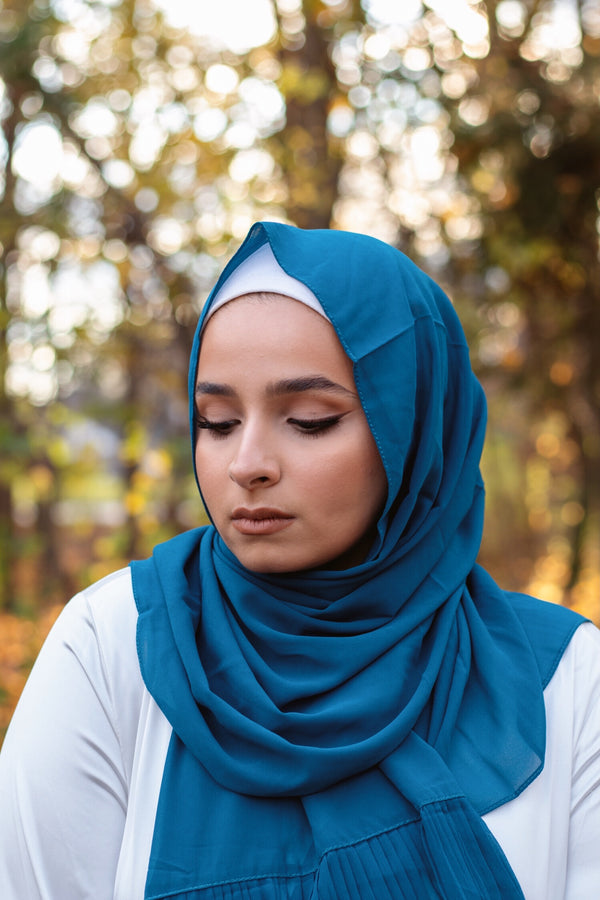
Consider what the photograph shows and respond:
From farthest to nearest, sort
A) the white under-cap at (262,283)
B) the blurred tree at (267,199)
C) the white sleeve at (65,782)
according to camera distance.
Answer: the blurred tree at (267,199)
the white under-cap at (262,283)
the white sleeve at (65,782)

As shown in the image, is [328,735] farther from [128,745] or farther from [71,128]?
[71,128]

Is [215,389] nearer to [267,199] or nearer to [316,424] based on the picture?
[316,424]

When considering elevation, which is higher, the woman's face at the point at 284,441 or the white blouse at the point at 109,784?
the woman's face at the point at 284,441

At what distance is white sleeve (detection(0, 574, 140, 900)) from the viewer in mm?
1330

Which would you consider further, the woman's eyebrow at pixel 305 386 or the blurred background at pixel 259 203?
the blurred background at pixel 259 203

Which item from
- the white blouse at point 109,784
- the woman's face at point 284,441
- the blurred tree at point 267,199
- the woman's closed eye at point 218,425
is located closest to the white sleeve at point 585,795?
the white blouse at point 109,784

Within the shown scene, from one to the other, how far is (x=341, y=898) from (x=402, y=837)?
135 mm

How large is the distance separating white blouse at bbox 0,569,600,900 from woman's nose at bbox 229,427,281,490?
352 mm

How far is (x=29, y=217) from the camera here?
180 inches

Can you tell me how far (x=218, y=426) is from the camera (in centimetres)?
148

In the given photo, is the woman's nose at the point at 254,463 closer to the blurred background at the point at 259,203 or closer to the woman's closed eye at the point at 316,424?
the woman's closed eye at the point at 316,424

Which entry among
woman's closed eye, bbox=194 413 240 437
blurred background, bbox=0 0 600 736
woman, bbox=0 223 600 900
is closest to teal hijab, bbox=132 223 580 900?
woman, bbox=0 223 600 900

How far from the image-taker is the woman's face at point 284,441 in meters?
1.39

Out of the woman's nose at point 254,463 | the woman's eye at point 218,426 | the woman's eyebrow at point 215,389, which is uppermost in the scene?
the woman's eyebrow at point 215,389
